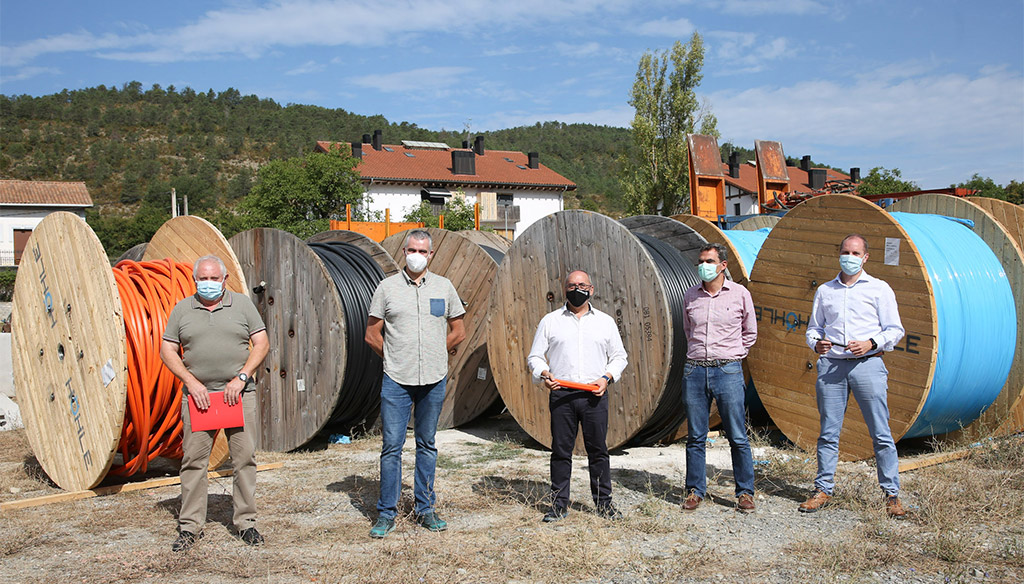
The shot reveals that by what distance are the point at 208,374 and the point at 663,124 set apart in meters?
26.7

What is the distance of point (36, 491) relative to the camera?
5.80 m

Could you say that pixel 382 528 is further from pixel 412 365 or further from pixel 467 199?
pixel 467 199

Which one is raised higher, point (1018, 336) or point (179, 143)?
point (179, 143)

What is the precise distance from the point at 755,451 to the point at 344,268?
4.18m

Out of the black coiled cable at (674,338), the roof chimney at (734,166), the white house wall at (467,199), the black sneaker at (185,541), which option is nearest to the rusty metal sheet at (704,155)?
the black coiled cable at (674,338)

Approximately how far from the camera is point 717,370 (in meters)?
4.95

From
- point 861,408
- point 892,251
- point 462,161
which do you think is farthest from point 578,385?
point 462,161

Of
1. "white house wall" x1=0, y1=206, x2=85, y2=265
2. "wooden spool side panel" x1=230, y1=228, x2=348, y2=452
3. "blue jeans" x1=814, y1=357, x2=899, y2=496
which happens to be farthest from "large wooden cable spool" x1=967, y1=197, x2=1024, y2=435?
"white house wall" x1=0, y1=206, x2=85, y2=265

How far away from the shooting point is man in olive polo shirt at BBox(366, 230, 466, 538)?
15.1ft

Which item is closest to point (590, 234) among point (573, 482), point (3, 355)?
point (573, 482)

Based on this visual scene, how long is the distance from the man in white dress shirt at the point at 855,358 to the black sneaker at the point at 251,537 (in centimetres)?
336

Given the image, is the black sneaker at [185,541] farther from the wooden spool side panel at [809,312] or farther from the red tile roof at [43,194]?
the red tile roof at [43,194]

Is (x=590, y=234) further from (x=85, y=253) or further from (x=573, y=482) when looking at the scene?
(x=85, y=253)

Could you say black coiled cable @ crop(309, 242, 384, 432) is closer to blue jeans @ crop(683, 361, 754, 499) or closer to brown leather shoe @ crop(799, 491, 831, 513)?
→ blue jeans @ crop(683, 361, 754, 499)
